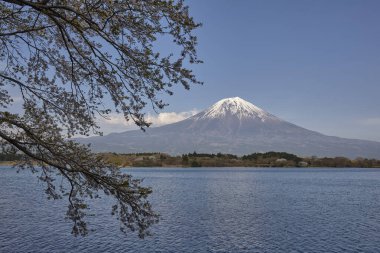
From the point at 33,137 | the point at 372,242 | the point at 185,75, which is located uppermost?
the point at 185,75

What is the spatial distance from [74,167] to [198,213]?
29.6 meters

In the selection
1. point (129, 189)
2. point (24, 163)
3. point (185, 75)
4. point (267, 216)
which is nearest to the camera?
point (185, 75)

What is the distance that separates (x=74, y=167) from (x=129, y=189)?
1.40 metres

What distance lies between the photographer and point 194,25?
736 cm

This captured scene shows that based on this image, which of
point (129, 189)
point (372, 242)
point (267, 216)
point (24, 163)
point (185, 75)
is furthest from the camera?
point (267, 216)

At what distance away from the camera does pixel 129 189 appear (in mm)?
8469

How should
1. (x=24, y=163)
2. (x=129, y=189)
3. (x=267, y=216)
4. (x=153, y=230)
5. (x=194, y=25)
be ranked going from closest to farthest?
(x=194, y=25)
(x=129, y=189)
(x=24, y=163)
(x=153, y=230)
(x=267, y=216)

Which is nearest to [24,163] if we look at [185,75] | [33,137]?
[33,137]

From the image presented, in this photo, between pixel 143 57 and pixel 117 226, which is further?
pixel 117 226

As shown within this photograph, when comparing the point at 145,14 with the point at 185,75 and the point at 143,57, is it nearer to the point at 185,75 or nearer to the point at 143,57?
the point at 143,57

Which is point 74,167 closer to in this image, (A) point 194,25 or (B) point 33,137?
A: (B) point 33,137

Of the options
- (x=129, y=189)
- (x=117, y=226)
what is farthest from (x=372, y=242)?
(x=129, y=189)

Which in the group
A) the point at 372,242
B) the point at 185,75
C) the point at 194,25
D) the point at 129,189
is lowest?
the point at 372,242

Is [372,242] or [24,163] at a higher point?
[24,163]
